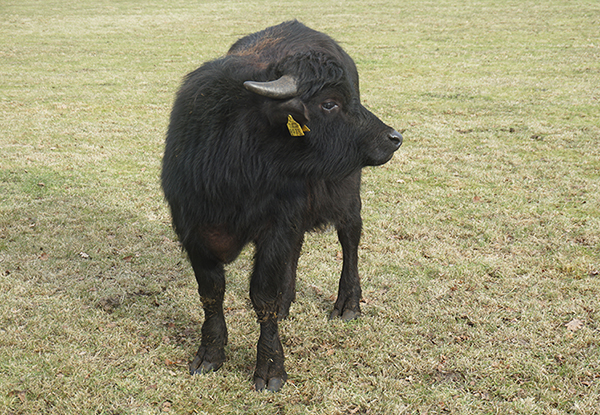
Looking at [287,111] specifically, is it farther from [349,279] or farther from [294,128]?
[349,279]

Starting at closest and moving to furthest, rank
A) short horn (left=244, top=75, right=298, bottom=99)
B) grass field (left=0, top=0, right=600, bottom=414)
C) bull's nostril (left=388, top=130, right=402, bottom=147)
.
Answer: short horn (left=244, top=75, right=298, bottom=99)
bull's nostril (left=388, top=130, right=402, bottom=147)
grass field (left=0, top=0, right=600, bottom=414)

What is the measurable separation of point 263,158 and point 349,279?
1798 mm

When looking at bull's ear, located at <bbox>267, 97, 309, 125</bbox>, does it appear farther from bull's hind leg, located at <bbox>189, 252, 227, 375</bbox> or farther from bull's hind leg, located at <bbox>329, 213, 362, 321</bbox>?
bull's hind leg, located at <bbox>329, 213, 362, 321</bbox>

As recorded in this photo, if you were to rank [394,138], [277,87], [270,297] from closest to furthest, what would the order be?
1. [277,87]
2. [394,138]
3. [270,297]

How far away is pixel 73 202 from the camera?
7188mm

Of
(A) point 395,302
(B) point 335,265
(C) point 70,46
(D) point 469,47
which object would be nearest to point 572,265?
(A) point 395,302

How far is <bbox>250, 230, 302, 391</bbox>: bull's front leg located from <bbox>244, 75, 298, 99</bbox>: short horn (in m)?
0.98

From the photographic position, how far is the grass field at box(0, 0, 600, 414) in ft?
13.0

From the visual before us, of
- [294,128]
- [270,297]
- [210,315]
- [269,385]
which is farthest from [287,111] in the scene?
[269,385]

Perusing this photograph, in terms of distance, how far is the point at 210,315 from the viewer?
421 cm

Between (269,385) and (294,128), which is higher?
(294,128)

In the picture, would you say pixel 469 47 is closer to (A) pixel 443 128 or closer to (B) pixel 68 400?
(A) pixel 443 128

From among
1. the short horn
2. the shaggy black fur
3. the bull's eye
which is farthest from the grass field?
the short horn

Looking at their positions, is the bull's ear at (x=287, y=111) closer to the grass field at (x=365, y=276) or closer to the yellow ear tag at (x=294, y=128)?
the yellow ear tag at (x=294, y=128)
